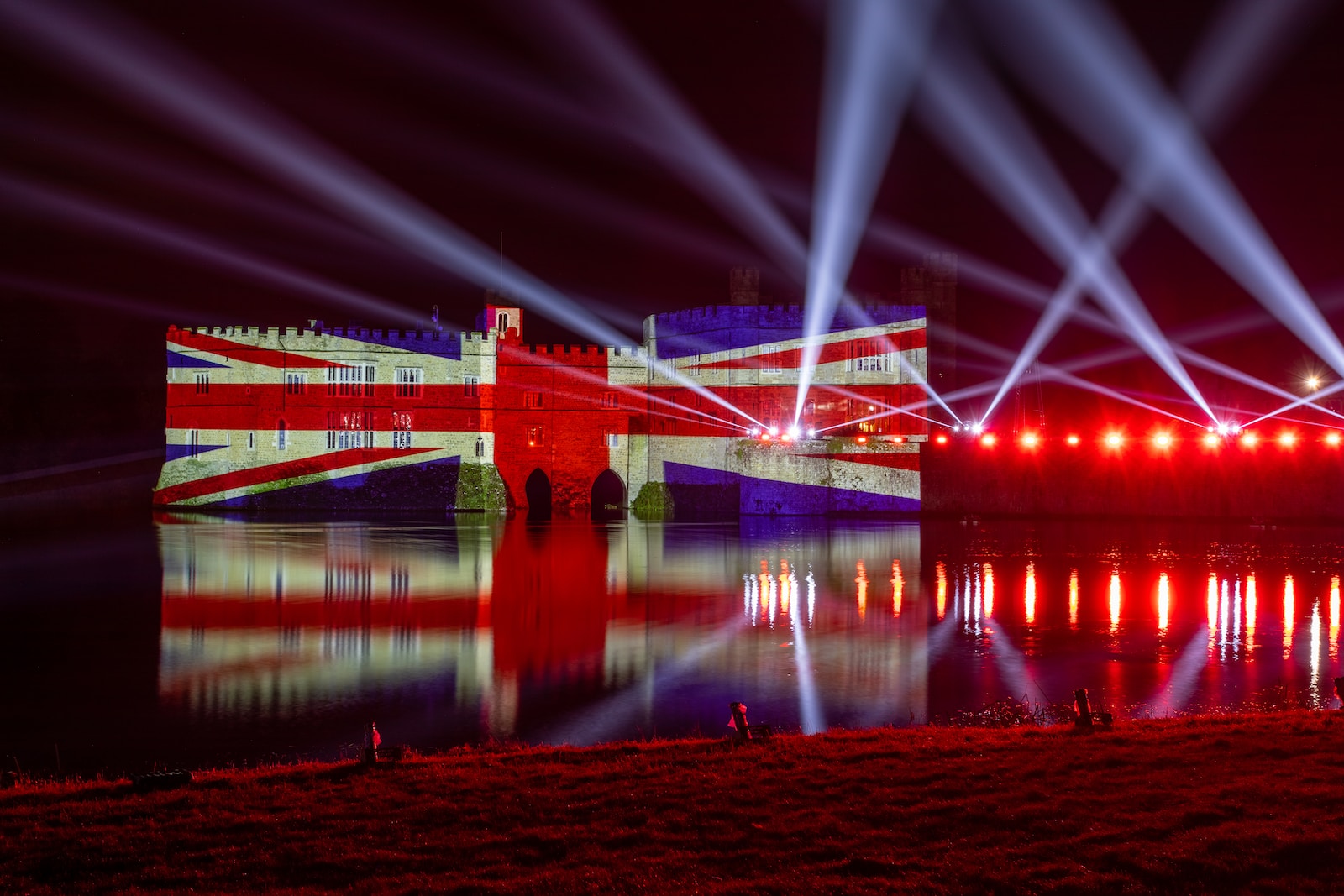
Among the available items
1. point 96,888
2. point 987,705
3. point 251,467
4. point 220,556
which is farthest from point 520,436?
point 96,888

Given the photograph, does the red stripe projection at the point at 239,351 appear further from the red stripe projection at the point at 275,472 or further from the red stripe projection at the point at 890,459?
the red stripe projection at the point at 890,459

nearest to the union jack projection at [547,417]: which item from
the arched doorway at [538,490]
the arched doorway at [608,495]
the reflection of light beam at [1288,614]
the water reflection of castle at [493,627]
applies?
A: the arched doorway at [608,495]

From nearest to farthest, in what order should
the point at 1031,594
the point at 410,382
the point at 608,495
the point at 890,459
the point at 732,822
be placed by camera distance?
the point at 732,822 < the point at 1031,594 < the point at 890,459 < the point at 410,382 < the point at 608,495

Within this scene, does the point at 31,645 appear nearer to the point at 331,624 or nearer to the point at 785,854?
the point at 331,624

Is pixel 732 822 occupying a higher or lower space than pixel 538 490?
lower

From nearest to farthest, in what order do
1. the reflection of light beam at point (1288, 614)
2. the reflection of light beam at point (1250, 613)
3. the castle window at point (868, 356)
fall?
the reflection of light beam at point (1288, 614), the reflection of light beam at point (1250, 613), the castle window at point (868, 356)

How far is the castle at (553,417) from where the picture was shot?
1784 inches

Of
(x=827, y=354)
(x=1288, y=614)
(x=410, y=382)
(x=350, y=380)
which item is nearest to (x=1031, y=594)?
(x=1288, y=614)

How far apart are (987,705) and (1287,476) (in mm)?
33434

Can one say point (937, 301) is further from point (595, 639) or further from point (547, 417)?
point (595, 639)

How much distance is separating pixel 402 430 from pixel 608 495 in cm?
1456

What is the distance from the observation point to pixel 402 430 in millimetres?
47469

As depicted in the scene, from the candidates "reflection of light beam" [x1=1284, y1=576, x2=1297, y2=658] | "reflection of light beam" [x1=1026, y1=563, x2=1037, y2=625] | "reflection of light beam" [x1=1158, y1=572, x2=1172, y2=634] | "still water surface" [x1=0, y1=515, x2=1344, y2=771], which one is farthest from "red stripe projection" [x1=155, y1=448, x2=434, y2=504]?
"reflection of light beam" [x1=1284, y1=576, x2=1297, y2=658]

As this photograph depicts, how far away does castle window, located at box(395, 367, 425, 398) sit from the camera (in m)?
47.5
